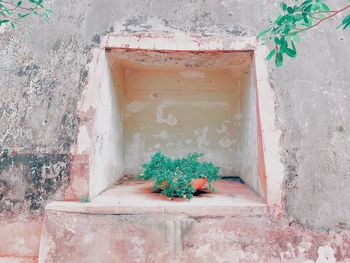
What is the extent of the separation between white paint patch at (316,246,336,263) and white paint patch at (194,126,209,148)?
1645 millimetres

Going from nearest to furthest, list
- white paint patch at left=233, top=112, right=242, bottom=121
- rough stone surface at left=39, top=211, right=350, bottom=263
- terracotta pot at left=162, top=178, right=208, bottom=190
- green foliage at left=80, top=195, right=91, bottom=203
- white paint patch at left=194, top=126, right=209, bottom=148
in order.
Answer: rough stone surface at left=39, top=211, right=350, bottom=263 < green foliage at left=80, top=195, right=91, bottom=203 < terracotta pot at left=162, top=178, right=208, bottom=190 < white paint patch at left=233, top=112, right=242, bottom=121 < white paint patch at left=194, top=126, right=209, bottom=148

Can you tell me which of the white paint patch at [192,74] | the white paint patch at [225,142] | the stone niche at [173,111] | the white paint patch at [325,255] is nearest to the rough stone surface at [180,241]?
the white paint patch at [325,255]

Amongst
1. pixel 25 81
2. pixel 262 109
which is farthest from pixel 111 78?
pixel 262 109

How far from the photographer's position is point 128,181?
3229 millimetres

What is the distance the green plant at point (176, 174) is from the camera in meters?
2.39

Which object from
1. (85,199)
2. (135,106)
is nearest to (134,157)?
(135,106)

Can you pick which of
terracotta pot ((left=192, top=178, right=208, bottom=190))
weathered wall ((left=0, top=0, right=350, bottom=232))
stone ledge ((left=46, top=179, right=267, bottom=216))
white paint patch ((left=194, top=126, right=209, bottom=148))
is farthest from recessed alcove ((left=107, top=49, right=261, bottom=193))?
stone ledge ((left=46, top=179, right=267, bottom=216))

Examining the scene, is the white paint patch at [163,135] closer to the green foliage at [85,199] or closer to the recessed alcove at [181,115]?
the recessed alcove at [181,115]

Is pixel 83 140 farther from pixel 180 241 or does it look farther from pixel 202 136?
pixel 202 136

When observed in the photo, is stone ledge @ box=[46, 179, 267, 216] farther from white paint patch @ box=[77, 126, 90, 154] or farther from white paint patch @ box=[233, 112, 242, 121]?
white paint patch @ box=[233, 112, 242, 121]

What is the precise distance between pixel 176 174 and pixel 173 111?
1207mm

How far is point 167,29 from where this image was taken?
2.64 metres

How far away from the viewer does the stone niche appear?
7.80ft

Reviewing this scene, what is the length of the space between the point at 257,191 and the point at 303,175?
40cm
